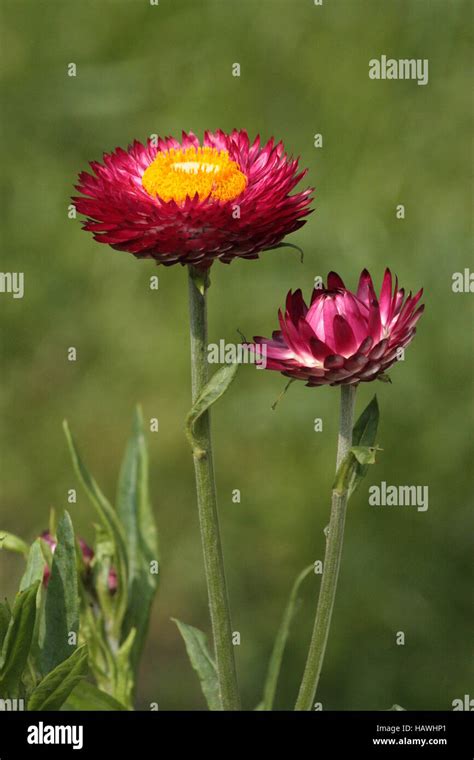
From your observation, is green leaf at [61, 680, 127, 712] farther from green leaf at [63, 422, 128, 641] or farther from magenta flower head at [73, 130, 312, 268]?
magenta flower head at [73, 130, 312, 268]

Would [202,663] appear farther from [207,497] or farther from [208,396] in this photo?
[208,396]

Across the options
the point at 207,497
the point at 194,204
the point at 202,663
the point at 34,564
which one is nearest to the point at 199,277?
the point at 194,204

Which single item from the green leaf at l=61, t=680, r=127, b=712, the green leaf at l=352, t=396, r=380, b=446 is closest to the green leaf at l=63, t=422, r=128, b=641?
the green leaf at l=61, t=680, r=127, b=712

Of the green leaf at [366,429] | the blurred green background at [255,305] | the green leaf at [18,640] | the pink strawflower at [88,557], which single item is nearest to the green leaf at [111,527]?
the pink strawflower at [88,557]

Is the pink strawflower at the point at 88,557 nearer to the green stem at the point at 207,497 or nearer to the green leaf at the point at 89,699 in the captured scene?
the green leaf at the point at 89,699

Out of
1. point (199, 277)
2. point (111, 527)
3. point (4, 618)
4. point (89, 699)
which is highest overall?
point (199, 277)

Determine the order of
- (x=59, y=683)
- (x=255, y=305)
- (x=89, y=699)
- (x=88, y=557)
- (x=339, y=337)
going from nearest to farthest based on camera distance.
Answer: (x=339, y=337), (x=59, y=683), (x=89, y=699), (x=88, y=557), (x=255, y=305)
